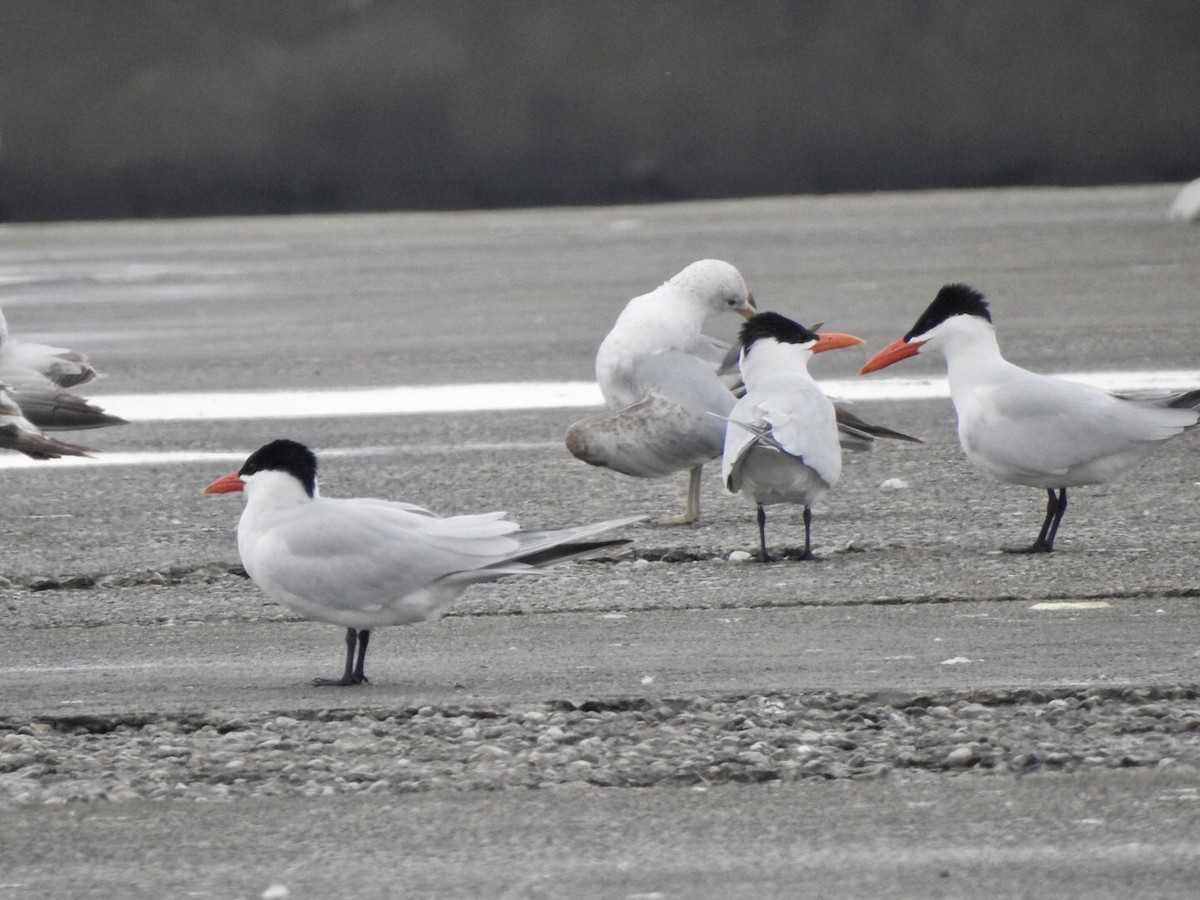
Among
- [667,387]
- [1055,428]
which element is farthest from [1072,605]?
[667,387]

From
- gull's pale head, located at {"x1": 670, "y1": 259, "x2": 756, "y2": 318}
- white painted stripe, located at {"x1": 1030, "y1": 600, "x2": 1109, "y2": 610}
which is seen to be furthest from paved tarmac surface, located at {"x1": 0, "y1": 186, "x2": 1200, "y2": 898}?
gull's pale head, located at {"x1": 670, "y1": 259, "x2": 756, "y2": 318}

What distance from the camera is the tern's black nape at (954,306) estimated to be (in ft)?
22.7

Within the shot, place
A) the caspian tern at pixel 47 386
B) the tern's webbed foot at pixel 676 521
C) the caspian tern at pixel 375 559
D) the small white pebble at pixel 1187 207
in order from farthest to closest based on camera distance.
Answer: the small white pebble at pixel 1187 207, the caspian tern at pixel 47 386, the tern's webbed foot at pixel 676 521, the caspian tern at pixel 375 559

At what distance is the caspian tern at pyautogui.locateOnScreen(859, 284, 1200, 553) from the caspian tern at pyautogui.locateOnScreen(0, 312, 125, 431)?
3458mm

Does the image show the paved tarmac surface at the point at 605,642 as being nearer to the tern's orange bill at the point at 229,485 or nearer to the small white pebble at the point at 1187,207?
the tern's orange bill at the point at 229,485

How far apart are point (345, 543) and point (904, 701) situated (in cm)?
142

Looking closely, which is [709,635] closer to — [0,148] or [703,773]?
[703,773]

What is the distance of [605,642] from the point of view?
5.65m

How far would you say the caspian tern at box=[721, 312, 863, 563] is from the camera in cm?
644

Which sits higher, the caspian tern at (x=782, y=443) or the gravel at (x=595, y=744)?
the caspian tern at (x=782, y=443)

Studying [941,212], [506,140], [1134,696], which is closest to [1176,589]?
[1134,696]

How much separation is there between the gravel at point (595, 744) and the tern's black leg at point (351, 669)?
0.28 meters

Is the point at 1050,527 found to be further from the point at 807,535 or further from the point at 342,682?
the point at 342,682

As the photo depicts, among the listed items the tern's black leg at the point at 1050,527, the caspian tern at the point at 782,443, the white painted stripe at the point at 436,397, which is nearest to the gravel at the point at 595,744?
the caspian tern at the point at 782,443
